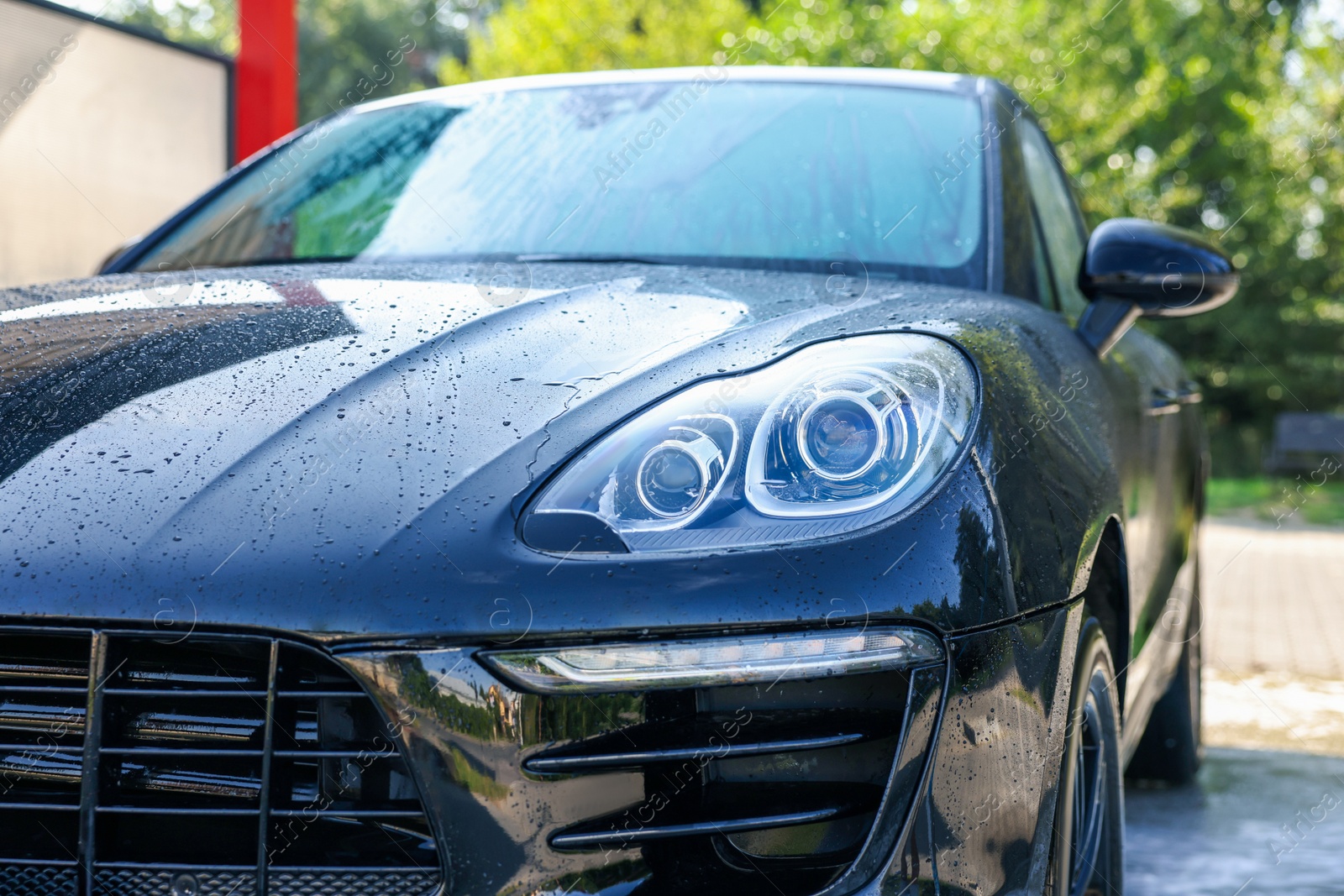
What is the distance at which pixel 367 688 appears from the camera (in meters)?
1.23

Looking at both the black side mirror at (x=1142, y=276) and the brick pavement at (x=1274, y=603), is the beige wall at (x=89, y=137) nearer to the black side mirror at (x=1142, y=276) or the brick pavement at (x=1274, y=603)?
the black side mirror at (x=1142, y=276)

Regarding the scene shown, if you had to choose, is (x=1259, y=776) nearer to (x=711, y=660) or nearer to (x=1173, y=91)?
(x=711, y=660)

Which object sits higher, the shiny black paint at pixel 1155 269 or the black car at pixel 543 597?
the shiny black paint at pixel 1155 269

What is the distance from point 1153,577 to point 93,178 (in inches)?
208

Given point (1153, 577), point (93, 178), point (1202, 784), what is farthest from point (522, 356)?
point (93, 178)

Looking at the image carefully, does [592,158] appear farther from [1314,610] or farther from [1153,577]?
[1314,610]

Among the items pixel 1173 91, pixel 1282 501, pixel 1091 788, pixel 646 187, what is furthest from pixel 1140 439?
pixel 1173 91

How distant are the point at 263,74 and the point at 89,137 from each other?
910mm

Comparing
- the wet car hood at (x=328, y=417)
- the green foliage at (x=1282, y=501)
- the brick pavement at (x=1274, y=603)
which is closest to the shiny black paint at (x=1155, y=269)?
the wet car hood at (x=328, y=417)

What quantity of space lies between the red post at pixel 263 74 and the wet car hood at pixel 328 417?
5004mm

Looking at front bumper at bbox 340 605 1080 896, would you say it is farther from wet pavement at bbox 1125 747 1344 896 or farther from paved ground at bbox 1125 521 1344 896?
paved ground at bbox 1125 521 1344 896

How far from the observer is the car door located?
2.29 metres

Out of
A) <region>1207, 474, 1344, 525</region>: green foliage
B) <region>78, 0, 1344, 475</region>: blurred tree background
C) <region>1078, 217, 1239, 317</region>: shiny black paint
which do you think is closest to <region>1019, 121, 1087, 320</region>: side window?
<region>1078, 217, 1239, 317</region>: shiny black paint

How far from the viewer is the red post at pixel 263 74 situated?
658cm
